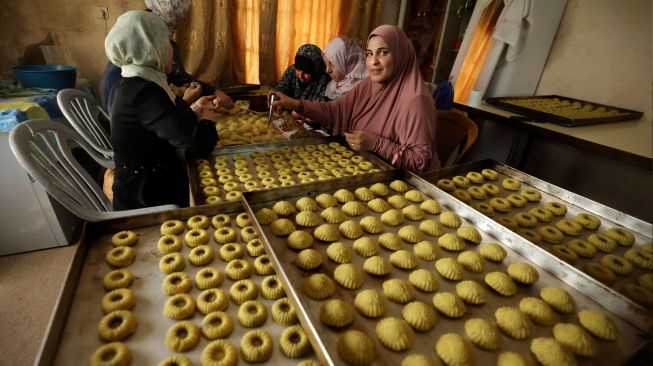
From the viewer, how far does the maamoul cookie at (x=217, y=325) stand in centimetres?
93

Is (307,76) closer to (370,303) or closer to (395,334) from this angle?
(370,303)

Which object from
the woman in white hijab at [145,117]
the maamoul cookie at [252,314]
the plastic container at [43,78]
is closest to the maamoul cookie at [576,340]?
the maamoul cookie at [252,314]

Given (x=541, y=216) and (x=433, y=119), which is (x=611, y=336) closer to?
(x=541, y=216)

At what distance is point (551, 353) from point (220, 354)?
0.91 meters

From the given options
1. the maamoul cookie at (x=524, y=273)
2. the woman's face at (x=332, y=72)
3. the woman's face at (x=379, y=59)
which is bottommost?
the maamoul cookie at (x=524, y=273)

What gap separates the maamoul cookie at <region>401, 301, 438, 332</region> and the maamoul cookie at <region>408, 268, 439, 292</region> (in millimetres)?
94

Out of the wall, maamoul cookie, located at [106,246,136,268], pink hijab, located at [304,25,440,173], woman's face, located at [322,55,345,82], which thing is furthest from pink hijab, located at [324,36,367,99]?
→ maamoul cookie, located at [106,246,136,268]

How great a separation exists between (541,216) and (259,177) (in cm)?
153

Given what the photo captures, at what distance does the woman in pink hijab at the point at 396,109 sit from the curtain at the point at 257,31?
276 cm

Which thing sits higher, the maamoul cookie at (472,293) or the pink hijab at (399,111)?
the pink hijab at (399,111)

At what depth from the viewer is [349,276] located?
110 cm

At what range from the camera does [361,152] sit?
7.46 feet

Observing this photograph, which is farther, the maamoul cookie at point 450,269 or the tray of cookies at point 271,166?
the tray of cookies at point 271,166

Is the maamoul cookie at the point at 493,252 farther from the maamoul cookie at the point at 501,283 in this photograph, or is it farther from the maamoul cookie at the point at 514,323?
the maamoul cookie at the point at 514,323
